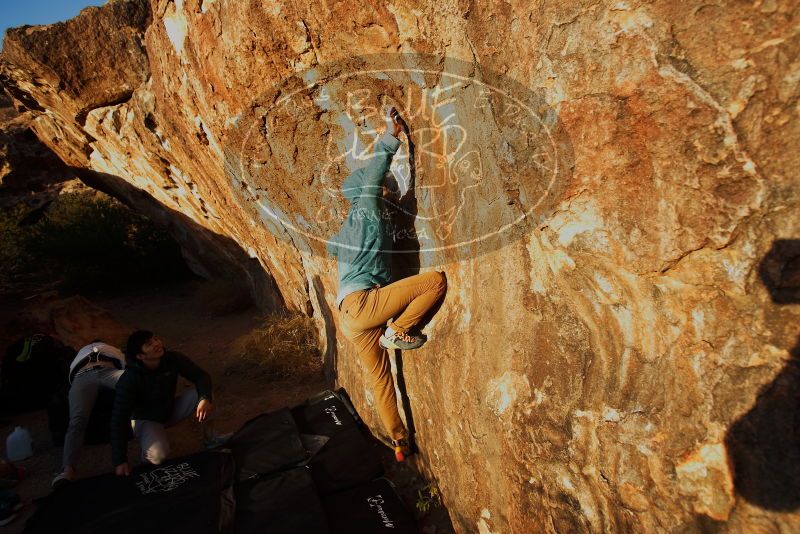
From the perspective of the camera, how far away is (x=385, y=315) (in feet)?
9.18

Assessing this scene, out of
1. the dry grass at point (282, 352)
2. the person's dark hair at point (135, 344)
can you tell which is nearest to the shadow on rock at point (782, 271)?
the person's dark hair at point (135, 344)

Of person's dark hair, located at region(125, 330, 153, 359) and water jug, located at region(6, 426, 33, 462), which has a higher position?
person's dark hair, located at region(125, 330, 153, 359)

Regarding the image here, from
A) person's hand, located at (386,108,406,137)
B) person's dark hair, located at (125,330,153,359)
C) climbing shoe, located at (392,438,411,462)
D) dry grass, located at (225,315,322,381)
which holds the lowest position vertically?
climbing shoe, located at (392,438,411,462)

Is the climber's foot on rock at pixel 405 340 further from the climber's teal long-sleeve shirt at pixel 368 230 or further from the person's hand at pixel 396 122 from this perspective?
the person's hand at pixel 396 122

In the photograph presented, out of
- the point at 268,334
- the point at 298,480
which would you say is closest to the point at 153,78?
the point at 268,334

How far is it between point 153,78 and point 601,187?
3965 mm

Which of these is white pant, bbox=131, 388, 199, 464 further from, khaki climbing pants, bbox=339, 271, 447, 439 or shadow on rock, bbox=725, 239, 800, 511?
shadow on rock, bbox=725, 239, 800, 511

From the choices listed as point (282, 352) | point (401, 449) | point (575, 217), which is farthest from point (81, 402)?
point (575, 217)

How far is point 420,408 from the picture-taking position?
Answer: 9.87ft

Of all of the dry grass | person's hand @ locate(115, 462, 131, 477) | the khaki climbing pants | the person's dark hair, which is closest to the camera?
the khaki climbing pants

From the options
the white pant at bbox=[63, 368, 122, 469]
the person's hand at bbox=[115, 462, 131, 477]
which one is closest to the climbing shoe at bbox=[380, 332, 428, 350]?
the person's hand at bbox=[115, 462, 131, 477]

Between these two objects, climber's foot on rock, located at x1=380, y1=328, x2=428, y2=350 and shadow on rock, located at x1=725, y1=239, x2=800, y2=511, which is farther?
climber's foot on rock, located at x1=380, y1=328, x2=428, y2=350

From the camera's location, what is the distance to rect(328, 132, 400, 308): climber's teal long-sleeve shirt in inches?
108

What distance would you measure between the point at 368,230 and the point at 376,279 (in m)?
0.28
